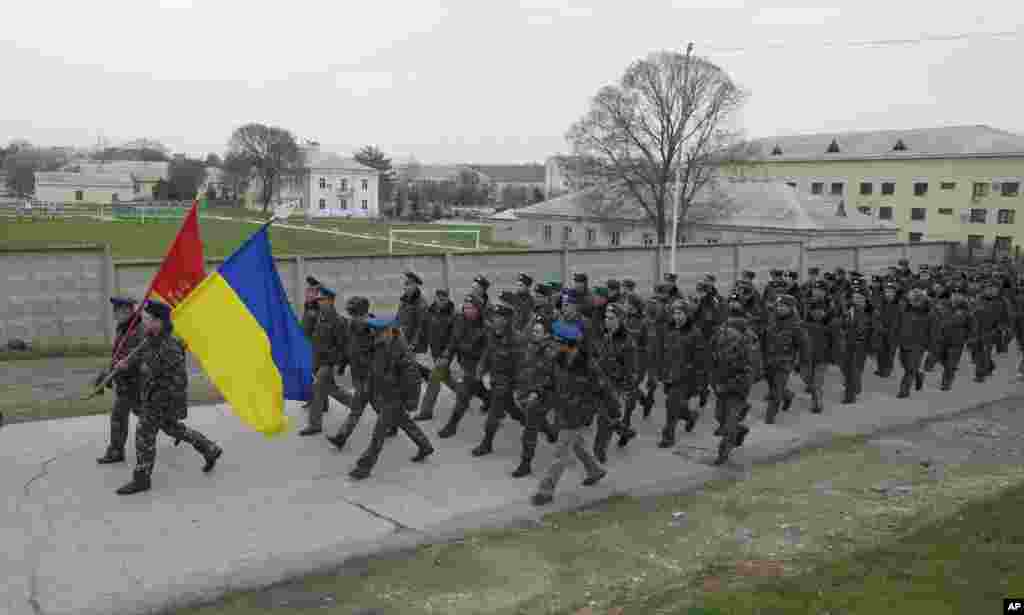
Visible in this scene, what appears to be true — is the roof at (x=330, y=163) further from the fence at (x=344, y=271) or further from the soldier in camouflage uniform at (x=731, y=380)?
the soldier in camouflage uniform at (x=731, y=380)

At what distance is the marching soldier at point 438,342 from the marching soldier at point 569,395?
9.74 ft

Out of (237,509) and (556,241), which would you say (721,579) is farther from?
(556,241)

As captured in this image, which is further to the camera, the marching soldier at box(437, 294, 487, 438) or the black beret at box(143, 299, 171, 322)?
the marching soldier at box(437, 294, 487, 438)

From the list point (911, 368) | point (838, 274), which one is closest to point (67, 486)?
point (911, 368)

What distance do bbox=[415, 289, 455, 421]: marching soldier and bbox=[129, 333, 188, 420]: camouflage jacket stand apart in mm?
3781

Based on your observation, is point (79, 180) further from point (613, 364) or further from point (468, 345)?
point (613, 364)

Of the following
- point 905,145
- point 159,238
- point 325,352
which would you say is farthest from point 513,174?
point 325,352

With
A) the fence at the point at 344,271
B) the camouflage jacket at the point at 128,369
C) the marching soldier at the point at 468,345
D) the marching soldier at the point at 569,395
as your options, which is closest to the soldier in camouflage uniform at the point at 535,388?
the marching soldier at the point at 569,395

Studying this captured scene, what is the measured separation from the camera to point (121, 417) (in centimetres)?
888

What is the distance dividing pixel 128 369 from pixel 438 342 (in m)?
4.51

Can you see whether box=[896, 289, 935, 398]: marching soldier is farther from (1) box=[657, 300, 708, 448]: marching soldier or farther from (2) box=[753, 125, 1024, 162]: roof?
(2) box=[753, 125, 1024, 162]: roof

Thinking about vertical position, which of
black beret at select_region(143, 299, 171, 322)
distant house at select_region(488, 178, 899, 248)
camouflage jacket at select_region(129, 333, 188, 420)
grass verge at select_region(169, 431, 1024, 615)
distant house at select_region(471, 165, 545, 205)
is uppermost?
distant house at select_region(471, 165, 545, 205)

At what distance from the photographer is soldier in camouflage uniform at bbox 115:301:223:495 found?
26.6ft

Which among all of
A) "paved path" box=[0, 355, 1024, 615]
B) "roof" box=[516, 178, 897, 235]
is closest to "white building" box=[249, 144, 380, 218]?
"roof" box=[516, 178, 897, 235]
